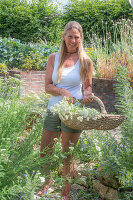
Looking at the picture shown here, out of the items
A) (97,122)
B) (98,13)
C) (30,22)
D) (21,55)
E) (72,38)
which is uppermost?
(98,13)

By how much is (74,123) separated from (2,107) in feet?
1.62

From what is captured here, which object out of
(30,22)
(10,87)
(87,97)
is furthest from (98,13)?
(10,87)

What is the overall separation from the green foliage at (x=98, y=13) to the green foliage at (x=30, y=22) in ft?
3.99

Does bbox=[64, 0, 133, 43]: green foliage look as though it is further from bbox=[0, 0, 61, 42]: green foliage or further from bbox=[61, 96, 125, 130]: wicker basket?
bbox=[61, 96, 125, 130]: wicker basket

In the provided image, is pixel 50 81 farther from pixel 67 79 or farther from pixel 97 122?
pixel 97 122

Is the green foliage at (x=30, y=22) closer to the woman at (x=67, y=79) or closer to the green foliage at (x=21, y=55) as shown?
the green foliage at (x=21, y=55)

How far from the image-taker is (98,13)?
12.0m

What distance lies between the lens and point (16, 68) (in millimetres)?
7020

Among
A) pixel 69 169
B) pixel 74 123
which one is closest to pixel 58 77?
pixel 74 123

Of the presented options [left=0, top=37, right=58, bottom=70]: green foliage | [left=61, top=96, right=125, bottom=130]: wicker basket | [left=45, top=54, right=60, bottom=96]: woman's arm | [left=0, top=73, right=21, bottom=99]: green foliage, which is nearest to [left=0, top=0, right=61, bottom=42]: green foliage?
[left=0, top=37, right=58, bottom=70]: green foliage

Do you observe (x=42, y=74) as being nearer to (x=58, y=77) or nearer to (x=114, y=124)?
(x=58, y=77)

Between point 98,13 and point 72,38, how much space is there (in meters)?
10.4

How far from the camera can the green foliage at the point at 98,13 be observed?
39.2 ft

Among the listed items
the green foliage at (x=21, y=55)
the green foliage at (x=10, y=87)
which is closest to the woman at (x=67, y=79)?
the green foliage at (x=10, y=87)
